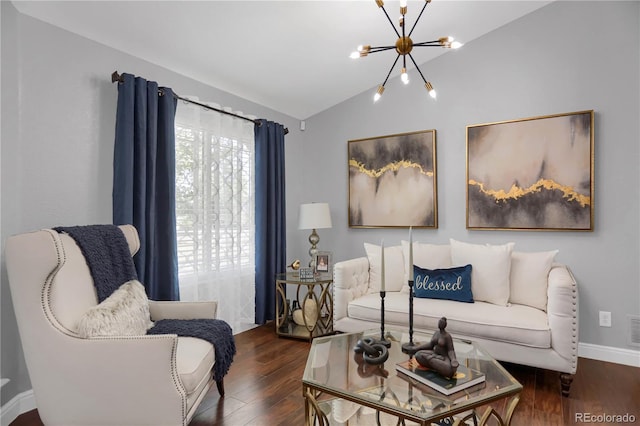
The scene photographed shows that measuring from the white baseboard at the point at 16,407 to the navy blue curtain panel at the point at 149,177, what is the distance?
82 centimetres

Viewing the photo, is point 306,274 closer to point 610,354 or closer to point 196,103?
point 196,103

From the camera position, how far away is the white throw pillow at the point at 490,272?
2.77 meters

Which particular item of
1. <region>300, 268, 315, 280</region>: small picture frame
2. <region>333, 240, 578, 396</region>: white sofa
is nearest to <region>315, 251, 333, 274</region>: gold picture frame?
<region>300, 268, 315, 280</region>: small picture frame

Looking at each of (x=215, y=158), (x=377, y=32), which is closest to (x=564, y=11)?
(x=377, y=32)

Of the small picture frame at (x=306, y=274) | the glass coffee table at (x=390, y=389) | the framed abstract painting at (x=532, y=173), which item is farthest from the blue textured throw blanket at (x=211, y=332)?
the framed abstract painting at (x=532, y=173)

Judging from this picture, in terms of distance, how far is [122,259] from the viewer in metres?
2.08

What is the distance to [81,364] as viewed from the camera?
62.1 inches

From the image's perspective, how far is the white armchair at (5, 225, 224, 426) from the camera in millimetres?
1575

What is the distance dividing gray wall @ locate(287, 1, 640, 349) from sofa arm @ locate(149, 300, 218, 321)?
2.09 metres

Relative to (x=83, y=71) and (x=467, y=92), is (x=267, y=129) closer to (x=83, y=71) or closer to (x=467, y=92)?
(x=83, y=71)

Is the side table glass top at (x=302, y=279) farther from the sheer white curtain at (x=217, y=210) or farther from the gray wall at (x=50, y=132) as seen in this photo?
the gray wall at (x=50, y=132)

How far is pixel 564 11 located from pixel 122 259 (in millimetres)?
3793

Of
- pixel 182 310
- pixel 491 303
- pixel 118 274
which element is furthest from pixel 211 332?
pixel 491 303

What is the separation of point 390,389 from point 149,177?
2.11 metres
